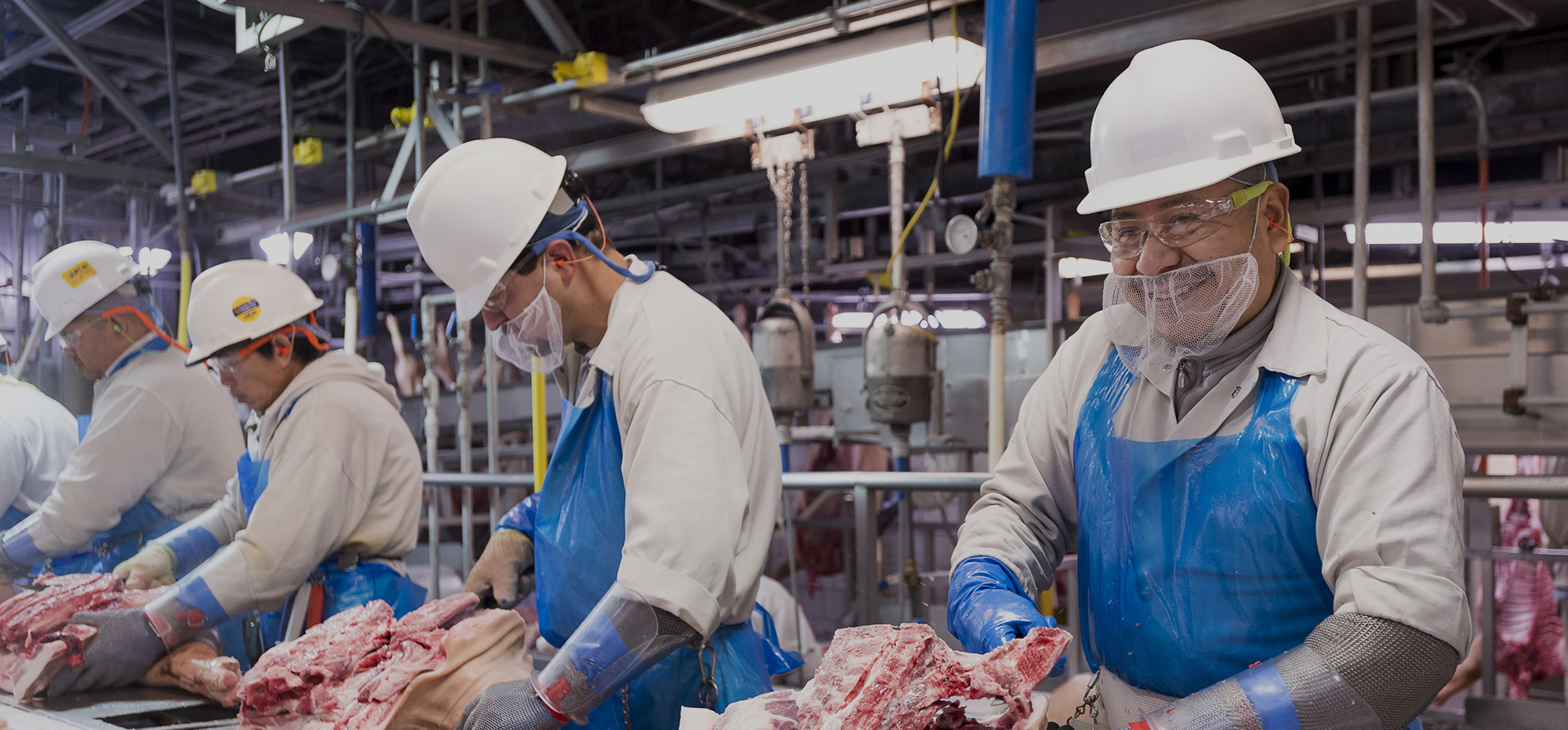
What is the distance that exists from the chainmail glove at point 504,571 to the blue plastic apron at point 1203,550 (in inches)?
55.1

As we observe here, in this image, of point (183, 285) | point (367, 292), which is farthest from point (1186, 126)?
point (367, 292)

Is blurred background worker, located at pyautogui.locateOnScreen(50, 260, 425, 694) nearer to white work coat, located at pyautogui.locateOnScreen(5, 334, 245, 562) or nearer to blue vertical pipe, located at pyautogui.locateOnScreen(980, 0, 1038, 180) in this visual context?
white work coat, located at pyautogui.locateOnScreen(5, 334, 245, 562)

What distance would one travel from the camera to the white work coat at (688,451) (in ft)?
5.83

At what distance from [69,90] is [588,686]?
4.27m

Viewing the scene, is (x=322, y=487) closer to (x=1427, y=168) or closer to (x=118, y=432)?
(x=118, y=432)

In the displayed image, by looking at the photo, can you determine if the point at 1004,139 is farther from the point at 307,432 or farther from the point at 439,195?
the point at 307,432

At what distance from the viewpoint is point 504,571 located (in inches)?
98.8

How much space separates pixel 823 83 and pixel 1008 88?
Result: 126cm

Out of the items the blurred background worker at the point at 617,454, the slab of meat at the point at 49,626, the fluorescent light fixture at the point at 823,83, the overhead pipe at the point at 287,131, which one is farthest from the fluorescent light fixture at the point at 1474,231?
the slab of meat at the point at 49,626

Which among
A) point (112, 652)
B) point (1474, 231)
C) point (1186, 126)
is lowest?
point (112, 652)

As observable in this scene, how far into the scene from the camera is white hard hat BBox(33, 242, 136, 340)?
359cm

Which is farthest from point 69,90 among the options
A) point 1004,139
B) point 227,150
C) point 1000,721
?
point 1000,721

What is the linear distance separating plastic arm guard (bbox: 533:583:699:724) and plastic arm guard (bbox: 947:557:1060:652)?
466 mm

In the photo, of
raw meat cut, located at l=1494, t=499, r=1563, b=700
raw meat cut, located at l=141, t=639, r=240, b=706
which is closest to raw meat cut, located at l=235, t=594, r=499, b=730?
raw meat cut, located at l=141, t=639, r=240, b=706
